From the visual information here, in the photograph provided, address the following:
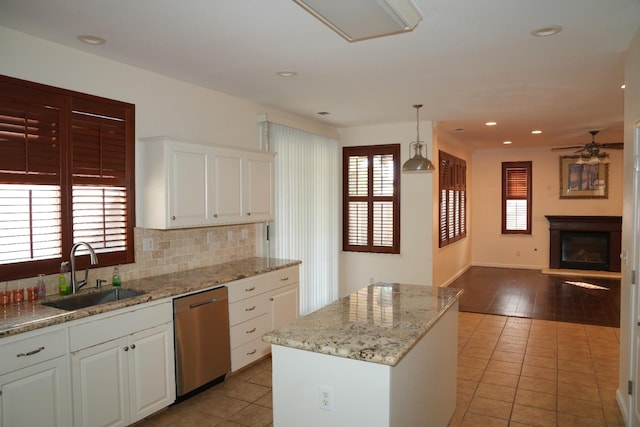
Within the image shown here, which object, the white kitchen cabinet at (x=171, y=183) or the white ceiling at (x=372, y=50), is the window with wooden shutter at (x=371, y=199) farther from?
the white kitchen cabinet at (x=171, y=183)

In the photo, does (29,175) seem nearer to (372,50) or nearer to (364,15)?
(364,15)

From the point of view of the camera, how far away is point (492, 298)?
7004mm

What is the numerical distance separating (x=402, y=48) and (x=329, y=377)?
93.0 inches

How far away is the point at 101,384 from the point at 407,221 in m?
4.63

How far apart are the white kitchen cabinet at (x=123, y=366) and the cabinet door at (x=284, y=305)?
4.19ft

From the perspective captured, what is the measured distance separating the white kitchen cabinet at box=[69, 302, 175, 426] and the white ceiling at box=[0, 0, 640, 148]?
189 cm

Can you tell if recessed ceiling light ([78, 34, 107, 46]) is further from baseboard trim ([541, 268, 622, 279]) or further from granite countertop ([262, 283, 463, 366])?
baseboard trim ([541, 268, 622, 279])

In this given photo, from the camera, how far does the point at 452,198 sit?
8094 mm

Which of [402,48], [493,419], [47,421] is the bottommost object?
[493,419]

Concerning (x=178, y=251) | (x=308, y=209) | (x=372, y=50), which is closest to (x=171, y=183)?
(x=178, y=251)

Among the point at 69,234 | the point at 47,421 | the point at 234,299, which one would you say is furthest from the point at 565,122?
the point at 47,421

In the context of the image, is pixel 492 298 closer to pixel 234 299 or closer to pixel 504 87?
pixel 504 87

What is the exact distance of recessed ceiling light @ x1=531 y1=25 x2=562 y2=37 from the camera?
282cm

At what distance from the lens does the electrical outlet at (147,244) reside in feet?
12.1
